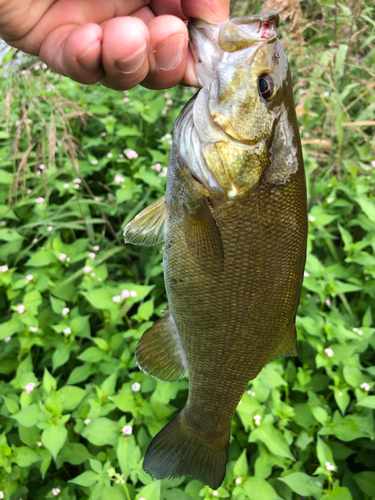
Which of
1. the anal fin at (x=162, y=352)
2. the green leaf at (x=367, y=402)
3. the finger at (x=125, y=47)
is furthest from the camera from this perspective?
the green leaf at (x=367, y=402)

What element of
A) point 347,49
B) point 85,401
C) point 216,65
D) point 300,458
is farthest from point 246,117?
point 347,49

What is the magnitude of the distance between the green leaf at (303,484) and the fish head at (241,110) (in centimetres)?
133

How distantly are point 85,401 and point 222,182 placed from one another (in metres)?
1.33

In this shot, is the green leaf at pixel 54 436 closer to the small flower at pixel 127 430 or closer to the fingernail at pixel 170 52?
the small flower at pixel 127 430

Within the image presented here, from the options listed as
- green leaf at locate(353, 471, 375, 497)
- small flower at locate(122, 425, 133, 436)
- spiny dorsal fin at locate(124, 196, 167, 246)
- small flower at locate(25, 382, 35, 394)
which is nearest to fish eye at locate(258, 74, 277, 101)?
spiny dorsal fin at locate(124, 196, 167, 246)

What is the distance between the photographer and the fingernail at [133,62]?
0.98 metres

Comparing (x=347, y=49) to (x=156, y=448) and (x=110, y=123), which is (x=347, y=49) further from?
(x=156, y=448)

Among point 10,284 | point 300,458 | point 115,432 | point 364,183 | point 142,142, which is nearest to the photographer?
point 115,432

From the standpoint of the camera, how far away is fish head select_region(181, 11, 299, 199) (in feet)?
3.30

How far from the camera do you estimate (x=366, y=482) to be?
5.60 feet

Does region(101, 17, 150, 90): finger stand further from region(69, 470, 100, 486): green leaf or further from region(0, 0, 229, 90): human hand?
region(69, 470, 100, 486): green leaf

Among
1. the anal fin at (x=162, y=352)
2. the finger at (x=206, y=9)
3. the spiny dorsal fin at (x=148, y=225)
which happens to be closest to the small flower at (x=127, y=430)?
the anal fin at (x=162, y=352)

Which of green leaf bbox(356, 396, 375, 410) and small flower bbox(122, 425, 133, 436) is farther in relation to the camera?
green leaf bbox(356, 396, 375, 410)

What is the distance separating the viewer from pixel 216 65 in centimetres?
102
